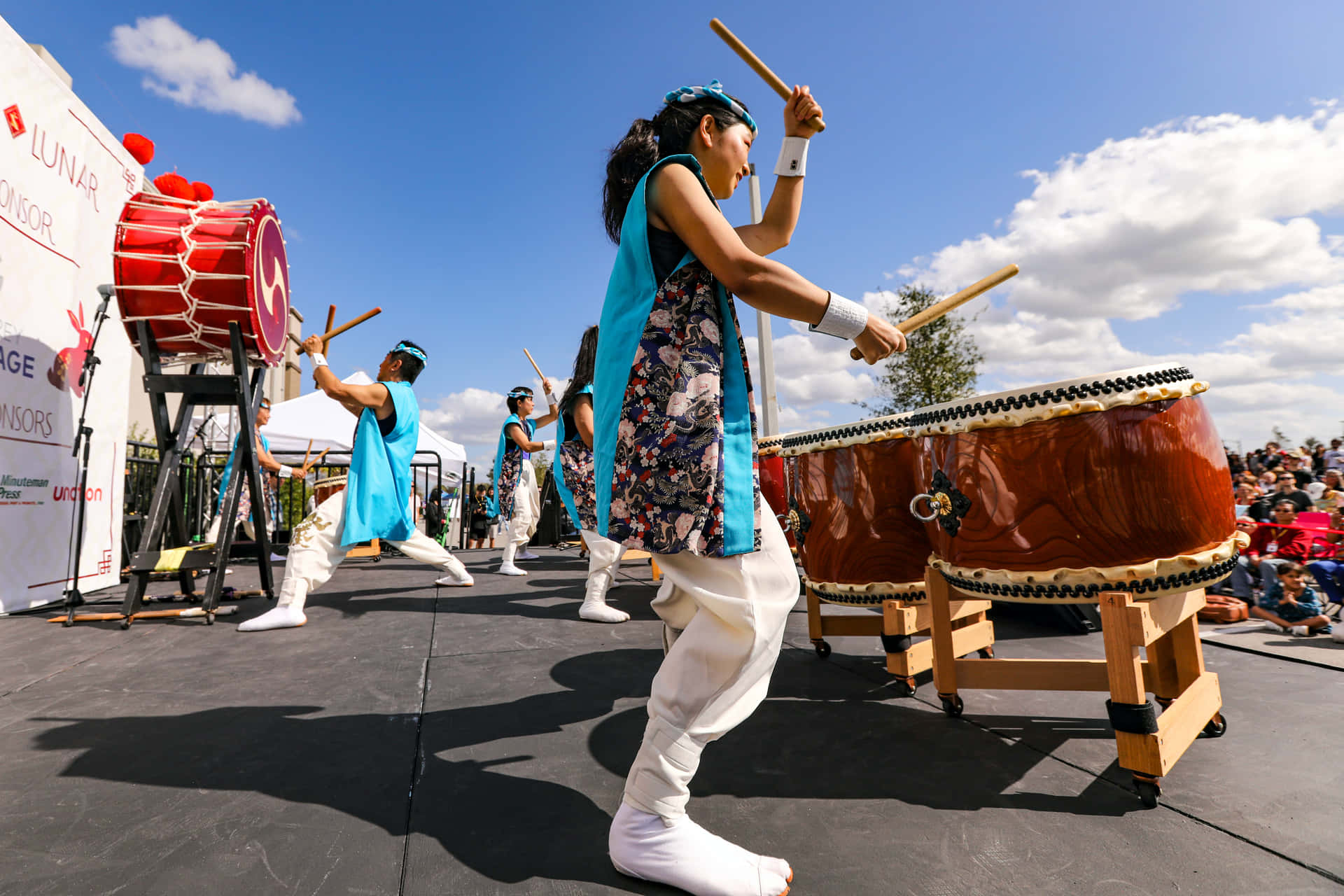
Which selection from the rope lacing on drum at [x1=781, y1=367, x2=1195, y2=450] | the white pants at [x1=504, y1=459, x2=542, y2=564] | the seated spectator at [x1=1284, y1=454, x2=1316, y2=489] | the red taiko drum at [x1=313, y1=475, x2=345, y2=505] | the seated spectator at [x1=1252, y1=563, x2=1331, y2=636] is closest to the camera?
the rope lacing on drum at [x1=781, y1=367, x2=1195, y2=450]

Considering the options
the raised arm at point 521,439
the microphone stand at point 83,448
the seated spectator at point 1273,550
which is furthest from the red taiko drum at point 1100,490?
the raised arm at point 521,439

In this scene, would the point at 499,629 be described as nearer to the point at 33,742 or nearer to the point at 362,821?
the point at 33,742

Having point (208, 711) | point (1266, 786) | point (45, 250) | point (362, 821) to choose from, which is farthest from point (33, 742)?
point (45, 250)

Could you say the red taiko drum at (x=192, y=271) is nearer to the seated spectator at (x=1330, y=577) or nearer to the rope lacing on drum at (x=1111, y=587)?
the rope lacing on drum at (x=1111, y=587)

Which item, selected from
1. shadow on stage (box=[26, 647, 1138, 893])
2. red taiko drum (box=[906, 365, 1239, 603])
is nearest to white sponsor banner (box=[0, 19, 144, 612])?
shadow on stage (box=[26, 647, 1138, 893])

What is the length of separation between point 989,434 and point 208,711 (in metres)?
2.72

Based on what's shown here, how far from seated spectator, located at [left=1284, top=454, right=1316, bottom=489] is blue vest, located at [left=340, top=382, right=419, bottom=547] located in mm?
8160

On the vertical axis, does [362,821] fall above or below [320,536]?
below

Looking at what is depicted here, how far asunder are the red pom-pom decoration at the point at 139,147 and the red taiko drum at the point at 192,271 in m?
1.66

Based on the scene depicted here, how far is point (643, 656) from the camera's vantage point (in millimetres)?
3117

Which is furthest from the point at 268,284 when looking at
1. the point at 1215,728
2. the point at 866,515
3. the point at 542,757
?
the point at 1215,728

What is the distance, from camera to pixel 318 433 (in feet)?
36.8

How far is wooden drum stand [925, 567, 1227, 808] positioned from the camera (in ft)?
5.47

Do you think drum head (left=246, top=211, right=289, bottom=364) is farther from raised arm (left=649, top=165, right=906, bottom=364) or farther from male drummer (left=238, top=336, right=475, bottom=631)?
raised arm (left=649, top=165, right=906, bottom=364)
